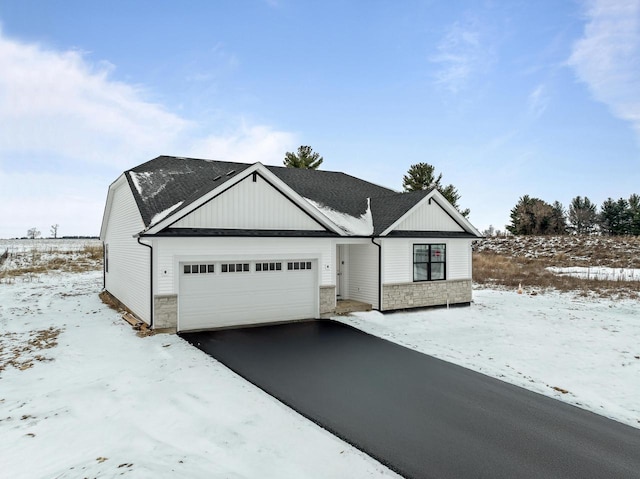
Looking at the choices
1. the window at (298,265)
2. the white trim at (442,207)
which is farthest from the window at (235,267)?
the white trim at (442,207)

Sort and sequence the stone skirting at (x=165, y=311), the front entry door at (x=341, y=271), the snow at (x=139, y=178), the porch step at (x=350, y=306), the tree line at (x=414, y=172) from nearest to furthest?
the stone skirting at (x=165, y=311), the snow at (x=139, y=178), the porch step at (x=350, y=306), the front entry door at (x=341, y=271), the tree line at (x=414, y=172)

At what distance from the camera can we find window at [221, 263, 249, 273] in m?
11.9

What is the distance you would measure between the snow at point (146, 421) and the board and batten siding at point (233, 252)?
2.10 metres

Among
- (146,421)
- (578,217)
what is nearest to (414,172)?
(146,421)

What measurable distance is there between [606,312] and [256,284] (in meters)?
14.3

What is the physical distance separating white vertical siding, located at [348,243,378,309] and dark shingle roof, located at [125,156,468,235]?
1151 millimetres

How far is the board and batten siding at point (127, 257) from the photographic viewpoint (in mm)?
11875

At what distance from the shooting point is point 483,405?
6430 mm

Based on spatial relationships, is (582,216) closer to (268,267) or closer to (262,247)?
(268,267)

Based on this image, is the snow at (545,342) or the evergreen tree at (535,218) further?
the evergreen tree at (535,218)

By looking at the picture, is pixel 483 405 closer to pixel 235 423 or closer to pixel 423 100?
pixel 235 423

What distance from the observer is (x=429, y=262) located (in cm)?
1592

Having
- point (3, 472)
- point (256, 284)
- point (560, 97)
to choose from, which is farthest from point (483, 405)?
→ point (560, 97)

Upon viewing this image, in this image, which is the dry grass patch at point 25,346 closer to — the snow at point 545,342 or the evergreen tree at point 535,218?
the snow at point 545,342
